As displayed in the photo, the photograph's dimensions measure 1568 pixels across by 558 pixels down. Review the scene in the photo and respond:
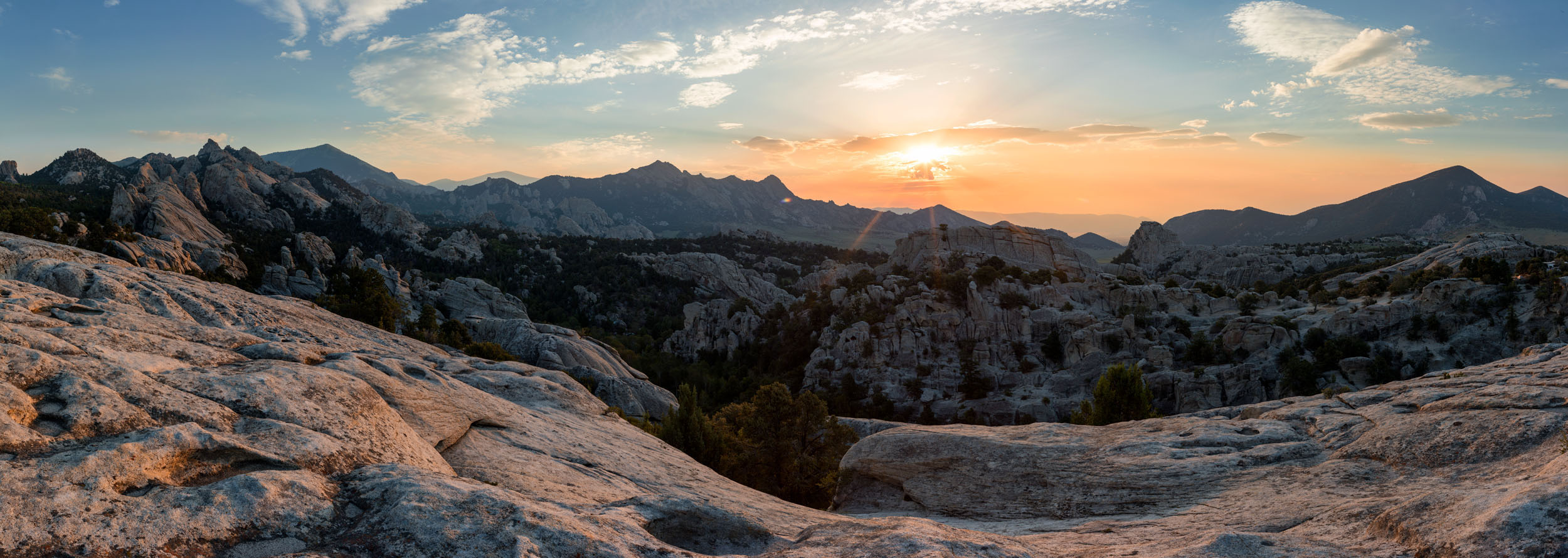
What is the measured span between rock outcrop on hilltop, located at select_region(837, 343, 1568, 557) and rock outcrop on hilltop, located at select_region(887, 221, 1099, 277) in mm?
121559

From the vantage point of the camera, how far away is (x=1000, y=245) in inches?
6107

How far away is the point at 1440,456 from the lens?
1473 centimetres

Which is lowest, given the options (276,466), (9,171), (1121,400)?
(1121,400)

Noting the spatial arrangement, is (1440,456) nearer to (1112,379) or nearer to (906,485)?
(906,485)

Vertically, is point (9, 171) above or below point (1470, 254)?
above

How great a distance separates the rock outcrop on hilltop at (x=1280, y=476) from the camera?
9.77 m

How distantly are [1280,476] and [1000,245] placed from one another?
145m

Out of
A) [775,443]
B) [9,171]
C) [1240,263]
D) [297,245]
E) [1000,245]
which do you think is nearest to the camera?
[775,443]

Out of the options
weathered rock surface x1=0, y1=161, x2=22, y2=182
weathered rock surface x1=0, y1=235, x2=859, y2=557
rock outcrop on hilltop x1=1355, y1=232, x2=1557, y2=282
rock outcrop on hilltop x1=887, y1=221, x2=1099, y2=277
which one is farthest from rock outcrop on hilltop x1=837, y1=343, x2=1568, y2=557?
weathered rock surface x1=0, y1=161, x2=22, y2=182

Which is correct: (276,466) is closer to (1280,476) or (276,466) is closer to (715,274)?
(1280,476)

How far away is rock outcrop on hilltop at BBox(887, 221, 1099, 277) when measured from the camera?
489 ft

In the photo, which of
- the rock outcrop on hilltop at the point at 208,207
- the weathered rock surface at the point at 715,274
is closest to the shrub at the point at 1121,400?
the rock outcrop on hilltop at the point at 208,207

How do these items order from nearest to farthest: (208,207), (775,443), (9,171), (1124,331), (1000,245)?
(775,443), (1124,331), (208,207), (1000,245), (9,171)

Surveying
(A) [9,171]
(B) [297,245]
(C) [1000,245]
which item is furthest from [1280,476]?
(A) [9,171]
